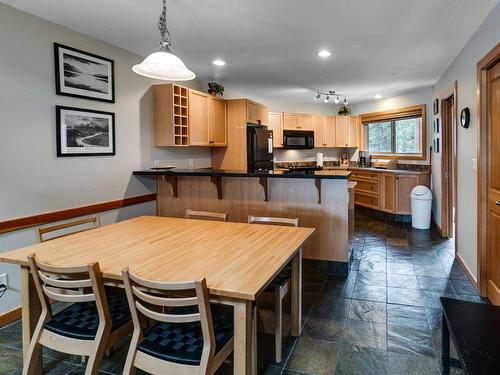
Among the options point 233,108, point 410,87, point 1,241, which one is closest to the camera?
point 1,241

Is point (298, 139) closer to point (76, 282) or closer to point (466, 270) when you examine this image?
point (466, 270)

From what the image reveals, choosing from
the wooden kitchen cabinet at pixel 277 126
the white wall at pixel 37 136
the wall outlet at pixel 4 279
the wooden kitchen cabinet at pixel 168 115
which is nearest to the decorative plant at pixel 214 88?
the wooden kitchen cabinet at pixel 168 115

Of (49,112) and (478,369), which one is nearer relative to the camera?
(478,369)

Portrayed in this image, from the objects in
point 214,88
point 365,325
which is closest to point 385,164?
point 214,88

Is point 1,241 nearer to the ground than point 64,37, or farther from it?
nearer to the ground

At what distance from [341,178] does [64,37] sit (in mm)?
2739

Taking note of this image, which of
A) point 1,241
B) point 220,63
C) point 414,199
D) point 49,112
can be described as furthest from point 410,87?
point 1,241

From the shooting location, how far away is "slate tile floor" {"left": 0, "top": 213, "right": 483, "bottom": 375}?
2061 millimetres

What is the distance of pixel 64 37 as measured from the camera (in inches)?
120

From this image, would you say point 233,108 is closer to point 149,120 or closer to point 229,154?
point 229,154

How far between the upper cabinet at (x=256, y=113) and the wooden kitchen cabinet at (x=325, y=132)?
1916mm

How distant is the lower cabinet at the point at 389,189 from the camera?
5.94 m

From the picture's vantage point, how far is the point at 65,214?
3076 mm

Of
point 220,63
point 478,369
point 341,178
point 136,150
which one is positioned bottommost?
point 478,369
